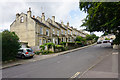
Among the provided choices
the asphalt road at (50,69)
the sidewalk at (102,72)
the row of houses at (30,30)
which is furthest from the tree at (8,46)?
the row of houses at (30,30)

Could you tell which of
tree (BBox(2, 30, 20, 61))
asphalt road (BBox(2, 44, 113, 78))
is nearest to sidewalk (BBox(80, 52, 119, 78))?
asphalt road (BBox(2, 44, 113, 78))

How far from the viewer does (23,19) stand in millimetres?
23469

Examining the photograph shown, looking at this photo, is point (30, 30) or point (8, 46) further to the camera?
point (30, 30)

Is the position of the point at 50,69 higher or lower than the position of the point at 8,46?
lower

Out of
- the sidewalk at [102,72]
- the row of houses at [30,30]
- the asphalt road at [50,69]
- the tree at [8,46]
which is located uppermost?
the row of houses at [30,30]

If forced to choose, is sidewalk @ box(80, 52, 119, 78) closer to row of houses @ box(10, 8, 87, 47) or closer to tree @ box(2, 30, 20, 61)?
tree @ box(2, 30, 20, 61)

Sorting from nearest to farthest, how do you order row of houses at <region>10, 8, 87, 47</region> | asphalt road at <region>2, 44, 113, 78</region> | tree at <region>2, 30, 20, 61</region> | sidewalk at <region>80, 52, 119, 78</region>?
sidewalk at <region>80, 52, 119, 78</region>
asphalt road at <region>2, 44, 113, 78</region>
tree at <region>2, 30, 20, 61</region>
row of houses at <region>10, 8, 87, 47</region>

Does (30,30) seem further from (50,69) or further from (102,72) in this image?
(102,72)

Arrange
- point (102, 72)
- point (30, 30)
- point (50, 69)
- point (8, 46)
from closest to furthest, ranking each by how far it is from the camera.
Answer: point (102, 72) → point (50, 69) → point (8, 46) → point (30, 30)

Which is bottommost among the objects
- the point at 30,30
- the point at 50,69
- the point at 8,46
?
the point at 50,69

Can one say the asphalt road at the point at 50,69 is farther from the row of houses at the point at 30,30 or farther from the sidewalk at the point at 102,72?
the row of houses at the point at 30,30

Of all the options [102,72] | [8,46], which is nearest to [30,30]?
[8,46]

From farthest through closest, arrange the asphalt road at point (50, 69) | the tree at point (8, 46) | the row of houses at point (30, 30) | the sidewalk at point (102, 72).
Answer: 1. the row of houses at point (30, 30)
2. the tree at point (8, 46)
3. the asphalt road at point (50, 69)
4. the sidewalk at point (102, 72)

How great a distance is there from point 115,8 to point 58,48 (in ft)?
43.8
